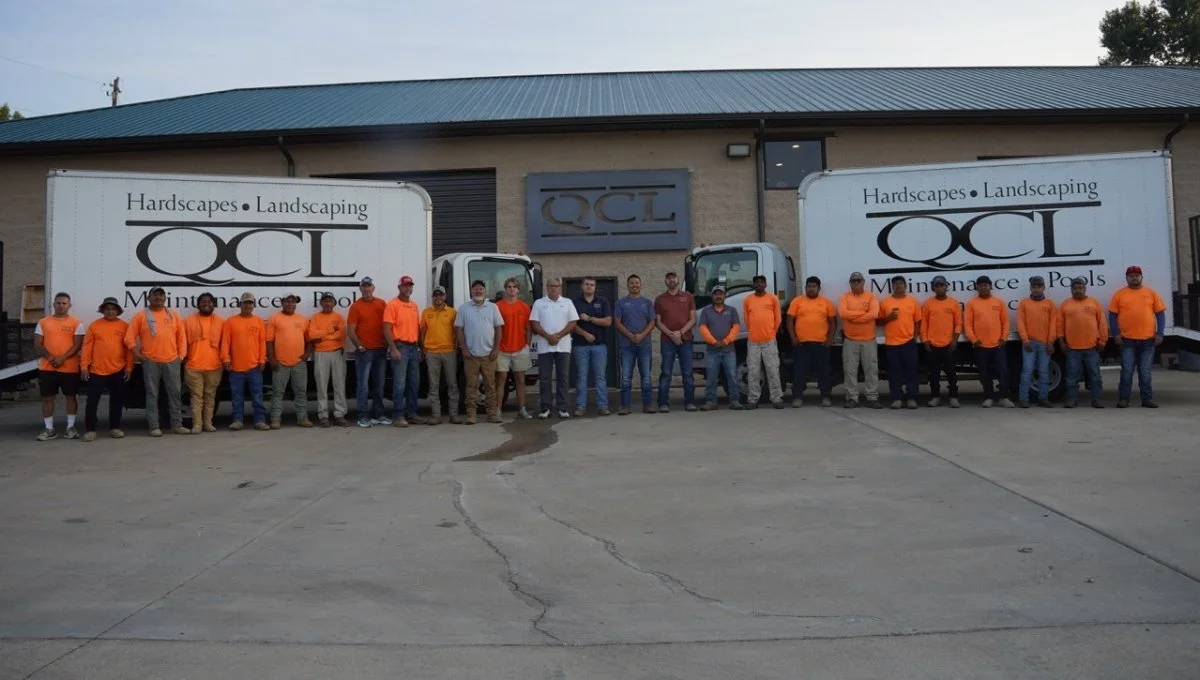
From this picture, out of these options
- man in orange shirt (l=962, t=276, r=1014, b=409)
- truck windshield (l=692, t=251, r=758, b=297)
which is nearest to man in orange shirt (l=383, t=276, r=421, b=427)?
truck windshield (l=692, t=251, r=758, b=297)

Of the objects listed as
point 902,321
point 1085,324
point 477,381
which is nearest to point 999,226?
point 1085,324

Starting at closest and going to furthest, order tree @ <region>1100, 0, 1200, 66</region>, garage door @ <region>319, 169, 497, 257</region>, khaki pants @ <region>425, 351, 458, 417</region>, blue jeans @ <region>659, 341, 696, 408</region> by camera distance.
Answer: khaki pants @ <region>425, 351, 458, 417</region> < blue jeans @ <region>659, 341, 696, 408</region> < garage door @ <region>319, 169, 497, 257</region> < tree @ <region>1100, 0, 1200, 66</region>

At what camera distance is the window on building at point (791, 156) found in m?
19.3

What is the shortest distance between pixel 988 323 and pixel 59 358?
1136cm

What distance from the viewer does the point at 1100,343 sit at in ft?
40.5

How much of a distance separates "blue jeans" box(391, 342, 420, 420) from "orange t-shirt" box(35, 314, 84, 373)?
3.67m

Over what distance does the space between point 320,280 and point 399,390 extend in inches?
75.8

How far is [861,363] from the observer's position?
12969 millimetres

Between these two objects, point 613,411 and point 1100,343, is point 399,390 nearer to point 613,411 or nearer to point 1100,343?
point 613,411

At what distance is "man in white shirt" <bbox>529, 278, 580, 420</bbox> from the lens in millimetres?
12664

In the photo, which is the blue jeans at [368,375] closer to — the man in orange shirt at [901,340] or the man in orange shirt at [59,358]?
the man in orange shirt at [59,358]

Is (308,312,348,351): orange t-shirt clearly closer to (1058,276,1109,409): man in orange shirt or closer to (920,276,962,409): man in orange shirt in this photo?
(920,276,962,409): man in orange shirt

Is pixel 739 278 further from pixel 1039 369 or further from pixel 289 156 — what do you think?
pixel 289 156

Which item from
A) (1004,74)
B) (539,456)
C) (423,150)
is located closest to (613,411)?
(539,456)
